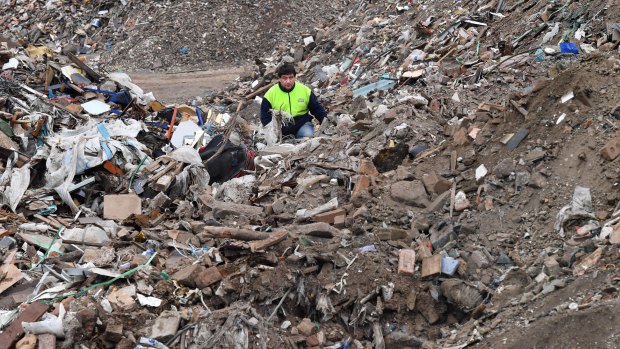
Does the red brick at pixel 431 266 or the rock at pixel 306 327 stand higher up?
the red brick at pixel 431 266

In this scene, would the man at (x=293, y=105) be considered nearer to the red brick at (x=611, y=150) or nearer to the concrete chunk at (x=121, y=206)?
the concrete chunk at (x=121, y=206)

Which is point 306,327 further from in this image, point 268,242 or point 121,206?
point 121,206

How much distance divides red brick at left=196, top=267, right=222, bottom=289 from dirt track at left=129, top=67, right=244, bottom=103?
8684mm

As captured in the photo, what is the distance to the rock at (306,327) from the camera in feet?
17.4

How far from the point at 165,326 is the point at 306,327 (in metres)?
0.99

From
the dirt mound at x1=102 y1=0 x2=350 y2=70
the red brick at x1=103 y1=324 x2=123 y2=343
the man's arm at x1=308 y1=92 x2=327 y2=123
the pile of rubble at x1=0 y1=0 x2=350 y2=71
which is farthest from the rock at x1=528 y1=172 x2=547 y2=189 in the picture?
the pile of rubble at x1=0 y1=0 x2=350 y2=71

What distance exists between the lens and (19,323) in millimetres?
5137

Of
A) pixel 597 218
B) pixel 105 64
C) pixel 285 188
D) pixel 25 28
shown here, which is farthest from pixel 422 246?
pixel 25 28

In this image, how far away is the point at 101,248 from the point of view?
632 cm

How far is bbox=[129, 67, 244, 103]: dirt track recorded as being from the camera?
47.5 ft

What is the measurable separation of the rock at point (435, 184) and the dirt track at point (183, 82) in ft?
26.9

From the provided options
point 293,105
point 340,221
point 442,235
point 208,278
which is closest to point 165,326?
point 208,278

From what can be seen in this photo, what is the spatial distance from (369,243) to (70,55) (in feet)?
24.9

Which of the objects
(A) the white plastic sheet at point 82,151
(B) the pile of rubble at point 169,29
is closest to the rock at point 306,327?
(A) the white plastic sheet at point 82,151
